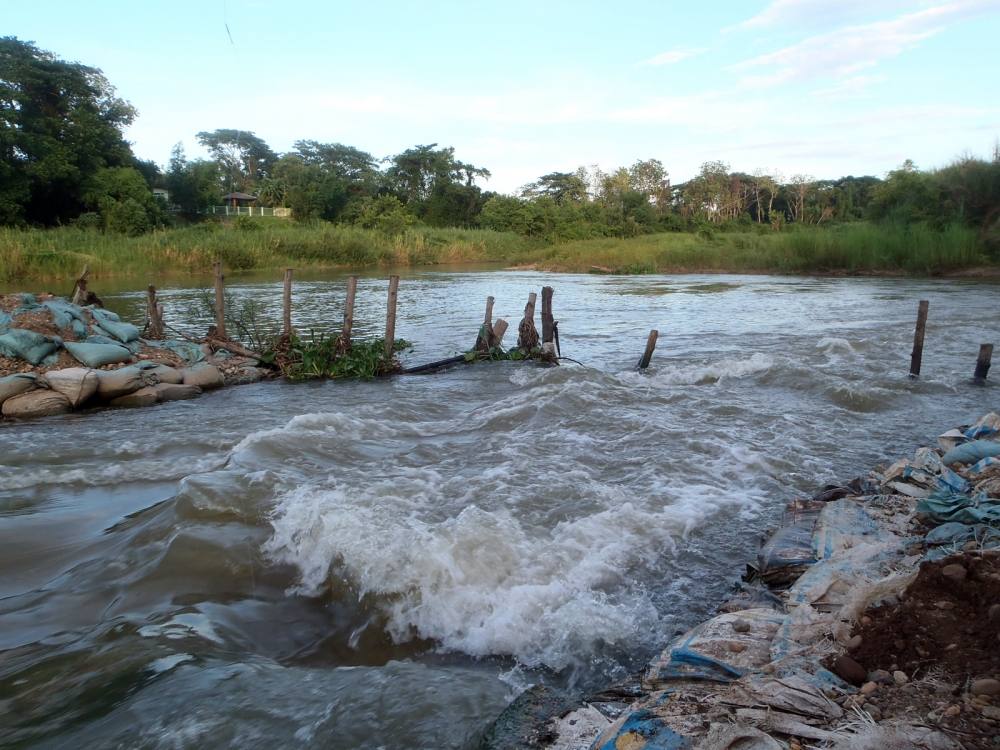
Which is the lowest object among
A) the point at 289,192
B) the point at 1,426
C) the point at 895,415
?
the point at 1,426

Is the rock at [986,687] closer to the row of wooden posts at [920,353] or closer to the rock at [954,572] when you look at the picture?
the rock at [954,572]

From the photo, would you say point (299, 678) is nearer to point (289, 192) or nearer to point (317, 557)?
point (317, 557)

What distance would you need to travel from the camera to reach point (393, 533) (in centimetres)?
458

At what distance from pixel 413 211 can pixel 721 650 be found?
53.0 m

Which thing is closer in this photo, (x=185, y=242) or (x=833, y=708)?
(x=833, y=708)

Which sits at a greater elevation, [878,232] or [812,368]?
[878,232]

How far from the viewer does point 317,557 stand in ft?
14.3

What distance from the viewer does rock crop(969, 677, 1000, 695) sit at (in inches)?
84.0

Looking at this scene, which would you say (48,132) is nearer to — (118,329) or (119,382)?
(118,329)

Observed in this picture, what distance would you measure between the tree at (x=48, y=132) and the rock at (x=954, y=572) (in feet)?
118

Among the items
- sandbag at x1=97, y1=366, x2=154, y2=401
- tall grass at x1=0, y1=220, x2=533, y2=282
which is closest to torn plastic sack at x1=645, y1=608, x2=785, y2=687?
sandbag at x1=97, y1=366, x2=154, y2=401

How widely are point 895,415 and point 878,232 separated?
70.7 feet

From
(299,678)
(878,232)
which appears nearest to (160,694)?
(299,678)

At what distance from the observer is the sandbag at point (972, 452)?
481 cm
